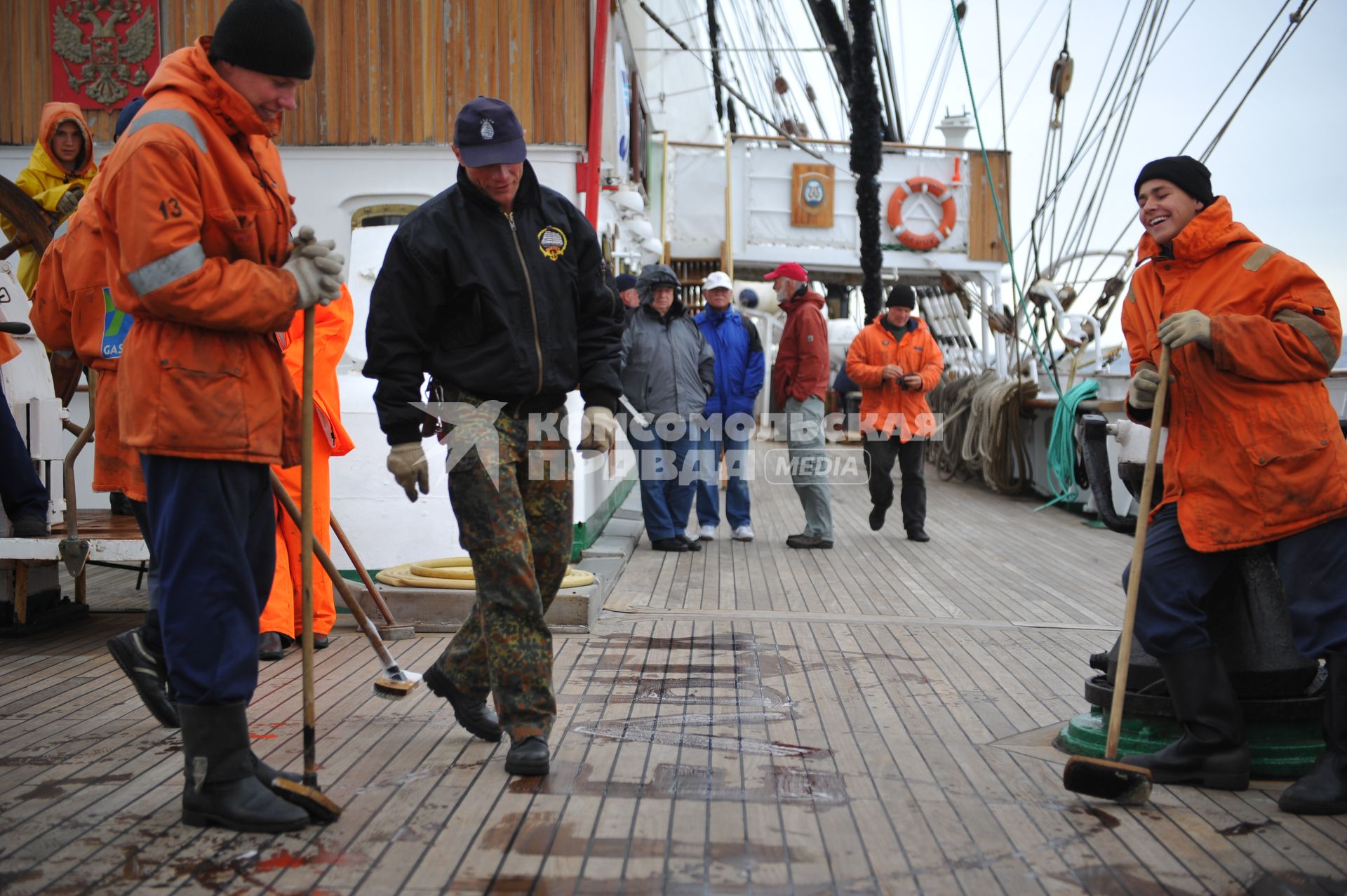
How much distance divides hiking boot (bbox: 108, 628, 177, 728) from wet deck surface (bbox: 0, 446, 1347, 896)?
0.40ft

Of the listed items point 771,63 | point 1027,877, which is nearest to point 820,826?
point 1027,877

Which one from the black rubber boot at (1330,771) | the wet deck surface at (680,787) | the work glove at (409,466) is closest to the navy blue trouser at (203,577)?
the wet deck surface at (680,787)

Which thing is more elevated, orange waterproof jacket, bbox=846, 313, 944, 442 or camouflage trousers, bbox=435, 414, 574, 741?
orange waterproof jacket, bbox=846, 313, 944, 442

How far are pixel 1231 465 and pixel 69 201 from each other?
5.55 metres

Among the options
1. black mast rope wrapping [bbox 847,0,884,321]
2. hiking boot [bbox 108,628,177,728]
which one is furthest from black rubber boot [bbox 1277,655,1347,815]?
black mast rope wrapping [bbox 847,0,884,321]

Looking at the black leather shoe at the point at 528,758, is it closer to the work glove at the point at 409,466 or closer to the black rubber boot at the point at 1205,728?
the work glove at the point at 409,466

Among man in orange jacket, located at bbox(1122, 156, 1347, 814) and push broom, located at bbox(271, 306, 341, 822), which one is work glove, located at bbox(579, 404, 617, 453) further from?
man in orange jacket, located at bbox(1122, 156, 1347, 814)

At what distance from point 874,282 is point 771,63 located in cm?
1129

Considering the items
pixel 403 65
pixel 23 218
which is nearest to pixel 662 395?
pixel 403 65

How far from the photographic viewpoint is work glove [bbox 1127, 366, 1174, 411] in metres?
3.67

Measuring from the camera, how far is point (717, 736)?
13.4ft

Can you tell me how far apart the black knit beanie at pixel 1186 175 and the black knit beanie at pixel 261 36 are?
2.32m

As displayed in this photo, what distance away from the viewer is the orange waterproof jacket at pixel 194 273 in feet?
9.51

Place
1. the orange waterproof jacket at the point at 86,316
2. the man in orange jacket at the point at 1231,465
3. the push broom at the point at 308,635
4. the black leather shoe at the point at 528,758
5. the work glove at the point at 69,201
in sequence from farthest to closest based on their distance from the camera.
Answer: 1. the work glove at the point at 69,201
2. the orange waterproof jacket at the point at 86,316
3. the black leather shoe at the point at 528,758
4. the man in orange jacket at the point at 1231,465
5. the push broom at the point at 308,635
